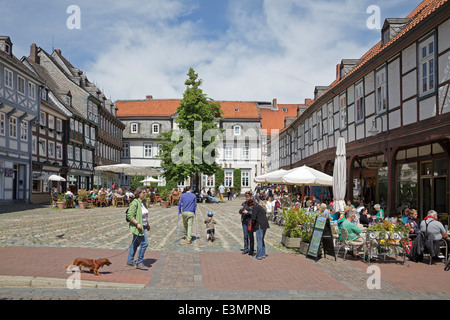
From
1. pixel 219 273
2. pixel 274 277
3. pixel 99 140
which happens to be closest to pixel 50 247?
pixel 219 273

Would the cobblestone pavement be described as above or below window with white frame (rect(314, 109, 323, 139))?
below

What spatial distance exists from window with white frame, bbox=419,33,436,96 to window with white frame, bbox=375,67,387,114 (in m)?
2.92

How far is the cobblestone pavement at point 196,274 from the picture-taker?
709cm

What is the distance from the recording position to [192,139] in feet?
127

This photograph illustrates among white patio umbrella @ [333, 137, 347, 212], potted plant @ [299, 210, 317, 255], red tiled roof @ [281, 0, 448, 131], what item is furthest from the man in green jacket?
red tiled roof @ [281, 0, 448, 131]

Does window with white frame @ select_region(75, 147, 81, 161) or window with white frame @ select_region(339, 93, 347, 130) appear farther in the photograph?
window with white frame @ select_region(75, 147, 81, 161)

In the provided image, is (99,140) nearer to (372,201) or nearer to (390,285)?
(372,201)

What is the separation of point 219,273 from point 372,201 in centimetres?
1695

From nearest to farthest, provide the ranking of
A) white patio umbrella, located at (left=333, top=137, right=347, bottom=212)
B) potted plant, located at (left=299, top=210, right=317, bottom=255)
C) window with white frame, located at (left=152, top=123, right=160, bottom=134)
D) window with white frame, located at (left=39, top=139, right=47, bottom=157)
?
1. potted plant, located at (left=299, top=210, right=317, bottom=255)
2. white patio umbrella, located at (left=333, top=137, right=347, bottom=212)
3. window with white frame, located at (left=39, top=139, right=47, bottom=157)
4. window with white frame, located at (left=152, top=123, right=160, bottom=134)

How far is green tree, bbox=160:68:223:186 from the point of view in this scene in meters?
38.4

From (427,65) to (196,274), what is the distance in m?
10.8

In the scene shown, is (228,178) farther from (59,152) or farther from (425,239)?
(425,239)

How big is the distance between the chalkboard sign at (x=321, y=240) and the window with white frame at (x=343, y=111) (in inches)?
511

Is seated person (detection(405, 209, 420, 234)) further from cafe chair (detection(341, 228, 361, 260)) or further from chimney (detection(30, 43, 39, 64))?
chimney (detection(30, 43, 39, 64))
